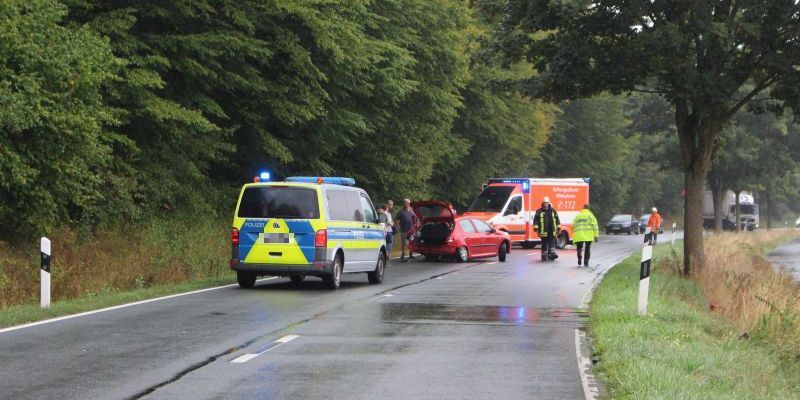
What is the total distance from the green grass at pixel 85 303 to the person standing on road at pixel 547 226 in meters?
12.4

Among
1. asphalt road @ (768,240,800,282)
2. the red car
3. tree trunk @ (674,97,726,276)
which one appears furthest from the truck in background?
tree trunk @ (674,97,726,276)

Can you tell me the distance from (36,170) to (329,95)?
12.0 metres

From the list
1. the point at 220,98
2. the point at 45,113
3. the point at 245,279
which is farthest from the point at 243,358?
the point at 220,98

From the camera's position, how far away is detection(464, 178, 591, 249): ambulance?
3878 cm

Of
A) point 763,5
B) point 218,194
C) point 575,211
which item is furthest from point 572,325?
point 575,211

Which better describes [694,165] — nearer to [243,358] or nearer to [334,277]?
[334,277]

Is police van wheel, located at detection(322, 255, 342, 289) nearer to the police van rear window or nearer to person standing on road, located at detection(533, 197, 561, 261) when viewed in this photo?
the police van rear window

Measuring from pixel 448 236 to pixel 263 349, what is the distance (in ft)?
64.4

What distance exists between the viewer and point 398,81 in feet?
101

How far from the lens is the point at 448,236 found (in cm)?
3033

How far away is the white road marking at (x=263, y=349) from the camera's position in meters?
10.1

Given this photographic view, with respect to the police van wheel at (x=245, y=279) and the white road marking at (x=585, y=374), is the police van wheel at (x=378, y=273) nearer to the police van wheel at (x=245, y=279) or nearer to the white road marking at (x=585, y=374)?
the police van wheel at (x=245, y=279)

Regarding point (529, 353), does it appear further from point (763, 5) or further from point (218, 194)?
point (218, 194)

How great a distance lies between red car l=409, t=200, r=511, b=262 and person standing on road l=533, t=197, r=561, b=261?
1.43 m
